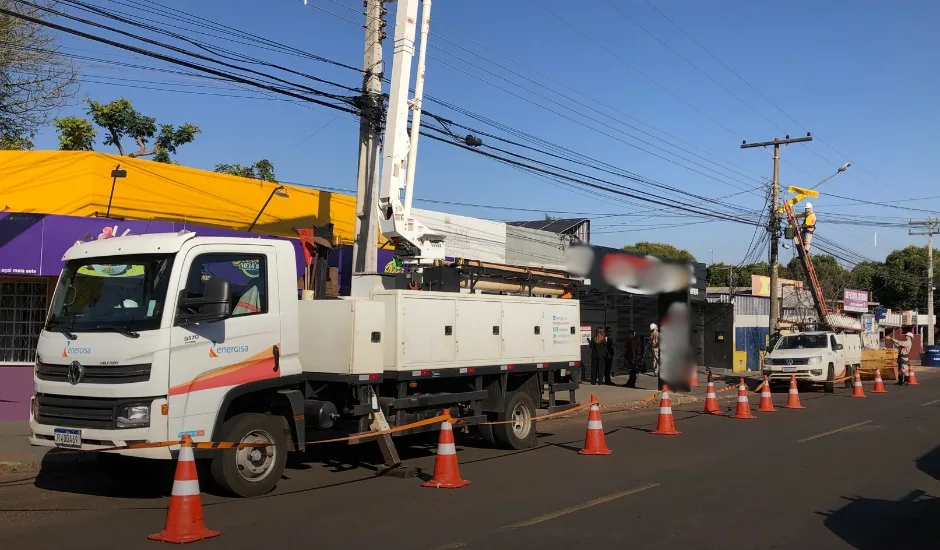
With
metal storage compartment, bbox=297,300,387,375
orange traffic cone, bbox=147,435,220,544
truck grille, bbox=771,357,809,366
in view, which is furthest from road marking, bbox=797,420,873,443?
orange traffic cone, bbox=147,435,220,544

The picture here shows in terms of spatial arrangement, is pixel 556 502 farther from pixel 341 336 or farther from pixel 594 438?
pixel 594 438

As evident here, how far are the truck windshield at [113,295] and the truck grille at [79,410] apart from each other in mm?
665

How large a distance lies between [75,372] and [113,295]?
0.83m

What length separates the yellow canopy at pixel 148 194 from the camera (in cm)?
1487

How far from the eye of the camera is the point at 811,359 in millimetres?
25484

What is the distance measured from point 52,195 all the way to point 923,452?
15783 millimetres

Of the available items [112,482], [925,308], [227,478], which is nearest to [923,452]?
[227,478]

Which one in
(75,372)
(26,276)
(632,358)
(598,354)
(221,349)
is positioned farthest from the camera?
(598,354)

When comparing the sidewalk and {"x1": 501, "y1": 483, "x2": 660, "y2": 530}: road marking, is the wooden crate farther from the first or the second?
{"x1": 501, "y1": 483, "x2": 660, "y2": 530}: road marking

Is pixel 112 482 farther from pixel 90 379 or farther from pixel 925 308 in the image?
pixel 925 308

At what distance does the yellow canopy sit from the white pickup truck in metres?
15.5

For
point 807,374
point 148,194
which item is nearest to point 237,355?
point 148,194

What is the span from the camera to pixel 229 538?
22.3 feet

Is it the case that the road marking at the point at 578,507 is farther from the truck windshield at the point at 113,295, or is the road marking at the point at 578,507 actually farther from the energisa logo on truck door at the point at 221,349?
the truck windshield at the point at 113,295
